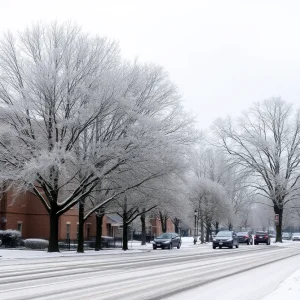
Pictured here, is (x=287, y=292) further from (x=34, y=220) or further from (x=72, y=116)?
(x=34, y=220)

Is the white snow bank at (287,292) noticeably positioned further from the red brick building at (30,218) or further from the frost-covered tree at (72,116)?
the red brick building at (30,218)

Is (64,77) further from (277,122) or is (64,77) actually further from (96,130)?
(277,122)

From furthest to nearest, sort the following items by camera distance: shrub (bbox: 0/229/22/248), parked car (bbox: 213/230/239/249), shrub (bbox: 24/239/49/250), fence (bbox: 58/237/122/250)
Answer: parked car (bbox: 213/230/239/249) < fence (bbox: 58/237/122/250) < shrub (bbox: 24/239/49/250) < shrub (bbox: 0/229/22/248)

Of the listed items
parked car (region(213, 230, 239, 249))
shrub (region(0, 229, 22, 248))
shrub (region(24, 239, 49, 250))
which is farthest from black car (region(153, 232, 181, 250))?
shrub (region(0, 229, 22, 248))

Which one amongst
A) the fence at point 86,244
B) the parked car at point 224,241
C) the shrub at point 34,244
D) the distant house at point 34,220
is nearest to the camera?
the shrub at point 34,244

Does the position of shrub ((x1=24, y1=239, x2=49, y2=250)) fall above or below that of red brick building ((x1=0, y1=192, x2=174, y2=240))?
below

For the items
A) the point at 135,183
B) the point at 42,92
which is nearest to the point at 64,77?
the point at 42,92

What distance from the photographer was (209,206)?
206ft

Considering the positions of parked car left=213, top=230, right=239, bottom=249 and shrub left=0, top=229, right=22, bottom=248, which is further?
parked car left=213, top=230, right=239, bottom=249

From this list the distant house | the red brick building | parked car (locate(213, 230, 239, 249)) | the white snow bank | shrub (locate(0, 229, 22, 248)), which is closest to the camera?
the white snow bank

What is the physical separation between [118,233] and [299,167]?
27.8 m

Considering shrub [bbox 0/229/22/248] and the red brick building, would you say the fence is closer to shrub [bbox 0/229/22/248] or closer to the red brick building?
shrub [bbox 0/229/22/248]

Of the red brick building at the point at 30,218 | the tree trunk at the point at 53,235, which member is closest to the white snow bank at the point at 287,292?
the tree trunk at the point at 53,235

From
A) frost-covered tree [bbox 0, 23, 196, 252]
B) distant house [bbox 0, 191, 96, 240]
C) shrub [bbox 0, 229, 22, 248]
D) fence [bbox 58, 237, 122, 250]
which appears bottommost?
fence [bbox 58, 237, 122, 250]
